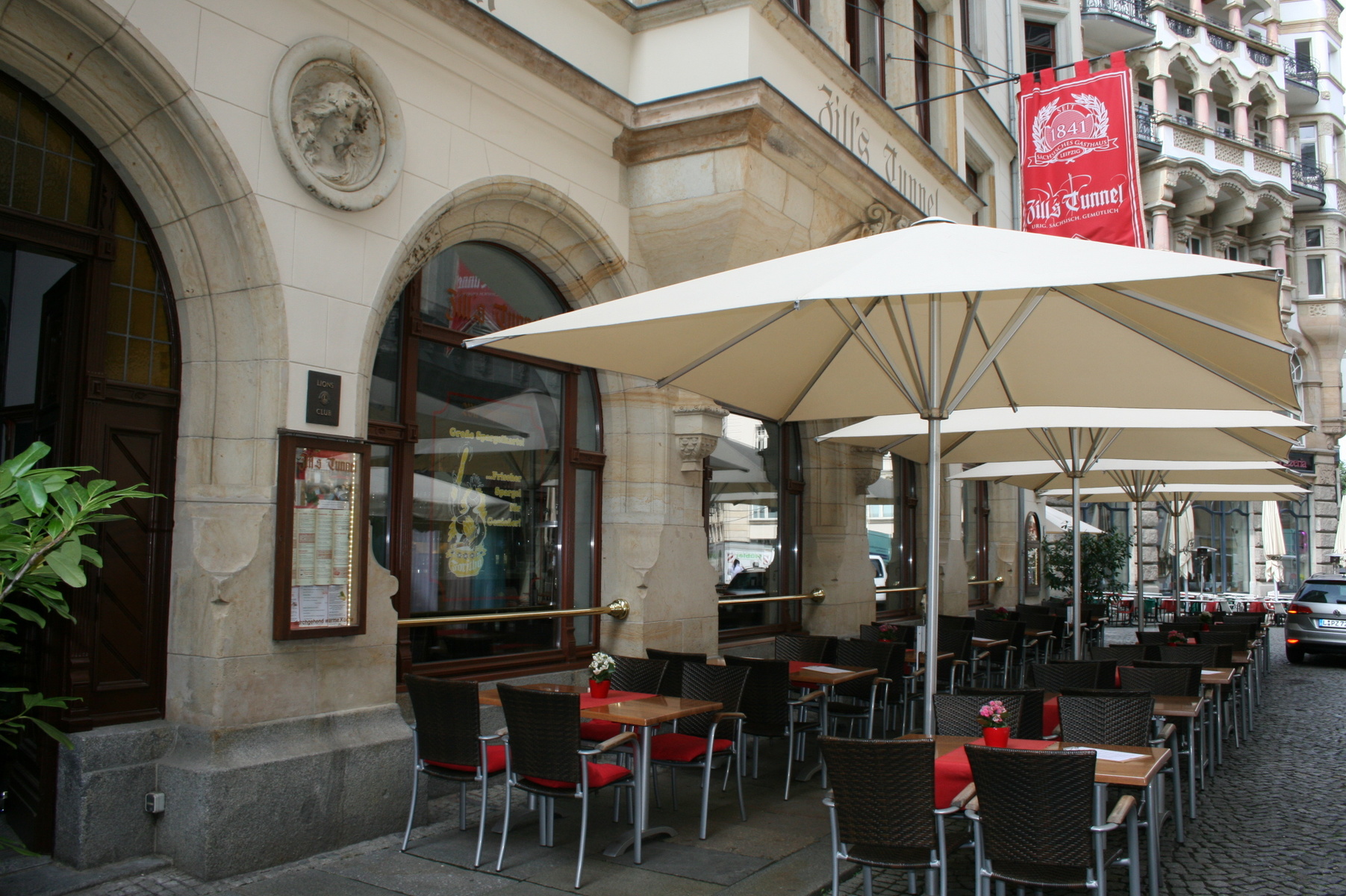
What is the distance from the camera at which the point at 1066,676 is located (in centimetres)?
705

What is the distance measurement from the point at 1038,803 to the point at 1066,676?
11.6 ft

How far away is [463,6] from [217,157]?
2183mm

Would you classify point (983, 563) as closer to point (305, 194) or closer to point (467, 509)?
point (467, 509)

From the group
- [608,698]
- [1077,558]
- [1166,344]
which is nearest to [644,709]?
[608,698]

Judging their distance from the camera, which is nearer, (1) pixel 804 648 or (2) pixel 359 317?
(2) pixel 359 317

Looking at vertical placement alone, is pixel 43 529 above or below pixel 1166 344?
below

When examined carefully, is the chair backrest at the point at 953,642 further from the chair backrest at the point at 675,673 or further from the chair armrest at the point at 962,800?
the chair armrest at the point at 962,800

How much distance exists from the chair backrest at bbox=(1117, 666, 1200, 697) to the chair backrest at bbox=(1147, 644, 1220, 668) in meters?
1.82

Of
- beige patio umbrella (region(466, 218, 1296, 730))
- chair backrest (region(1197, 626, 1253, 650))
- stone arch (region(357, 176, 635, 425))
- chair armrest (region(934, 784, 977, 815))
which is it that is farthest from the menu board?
chair backrest (region(1197, 626, 1253, 650))

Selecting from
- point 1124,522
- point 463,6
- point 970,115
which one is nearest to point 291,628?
point 463,6

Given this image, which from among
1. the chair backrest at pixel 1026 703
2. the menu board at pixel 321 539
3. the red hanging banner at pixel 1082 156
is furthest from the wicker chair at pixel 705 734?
the red hanging banner at pixel 1082 156

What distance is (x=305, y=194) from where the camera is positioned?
5.74 metres

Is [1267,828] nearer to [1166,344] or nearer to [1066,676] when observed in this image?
[1066,676]

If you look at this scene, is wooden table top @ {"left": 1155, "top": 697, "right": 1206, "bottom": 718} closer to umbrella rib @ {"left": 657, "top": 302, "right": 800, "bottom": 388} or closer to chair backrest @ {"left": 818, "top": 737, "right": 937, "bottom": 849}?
chair backrest @ {"left": 818, "top": 737, "right": 937, "bottom": 849}
